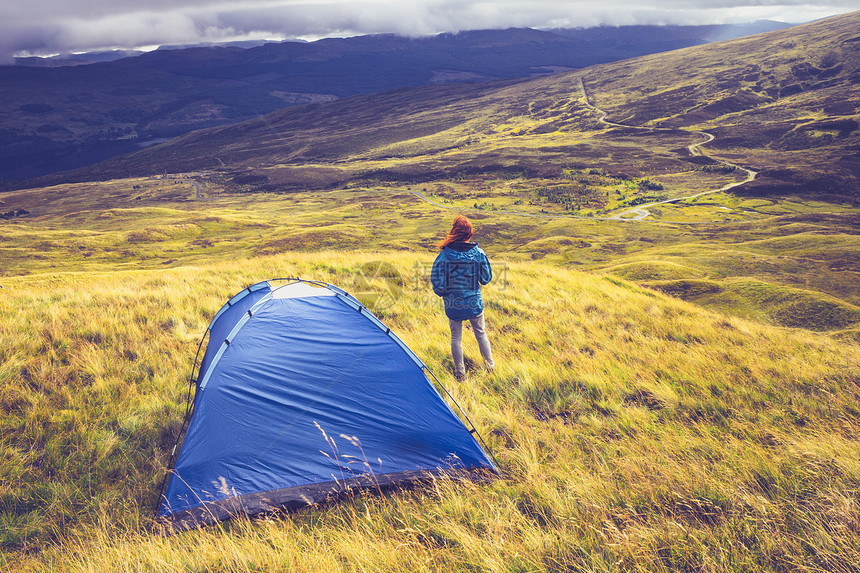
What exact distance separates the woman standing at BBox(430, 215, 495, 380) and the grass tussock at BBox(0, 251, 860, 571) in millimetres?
716

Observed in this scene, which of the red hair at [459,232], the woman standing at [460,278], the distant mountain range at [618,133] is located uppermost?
the distant mountain range at [618,133]

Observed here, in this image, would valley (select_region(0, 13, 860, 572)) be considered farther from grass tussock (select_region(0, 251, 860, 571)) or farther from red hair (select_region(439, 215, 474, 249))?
red hair (select_region(439, 215, 474, 249))

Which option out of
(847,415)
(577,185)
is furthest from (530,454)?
(577,185)

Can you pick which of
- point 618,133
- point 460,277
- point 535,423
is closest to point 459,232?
point 460,277

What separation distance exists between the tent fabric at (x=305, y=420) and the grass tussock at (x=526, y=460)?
0.33 metres

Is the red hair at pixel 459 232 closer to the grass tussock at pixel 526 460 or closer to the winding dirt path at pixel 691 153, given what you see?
the grass tussock at pixel 526 460

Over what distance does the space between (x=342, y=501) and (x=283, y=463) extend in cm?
78

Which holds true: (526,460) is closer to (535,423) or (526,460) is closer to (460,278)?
(535,423)

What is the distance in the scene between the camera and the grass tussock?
276cm

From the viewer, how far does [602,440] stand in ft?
14.4

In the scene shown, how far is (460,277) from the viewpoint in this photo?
602 cm

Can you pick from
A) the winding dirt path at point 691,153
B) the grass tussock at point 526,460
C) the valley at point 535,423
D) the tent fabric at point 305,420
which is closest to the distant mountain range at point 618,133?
the winding dirt path at point 691,153

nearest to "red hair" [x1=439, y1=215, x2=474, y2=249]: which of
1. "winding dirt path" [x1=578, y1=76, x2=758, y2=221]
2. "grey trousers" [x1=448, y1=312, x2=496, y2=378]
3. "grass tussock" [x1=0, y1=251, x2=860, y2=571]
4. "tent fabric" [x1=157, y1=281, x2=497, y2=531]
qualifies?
"grey trousers" [x1=448, y1=312, x2=496, y2=378]

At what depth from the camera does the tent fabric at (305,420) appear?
12.7 ft
